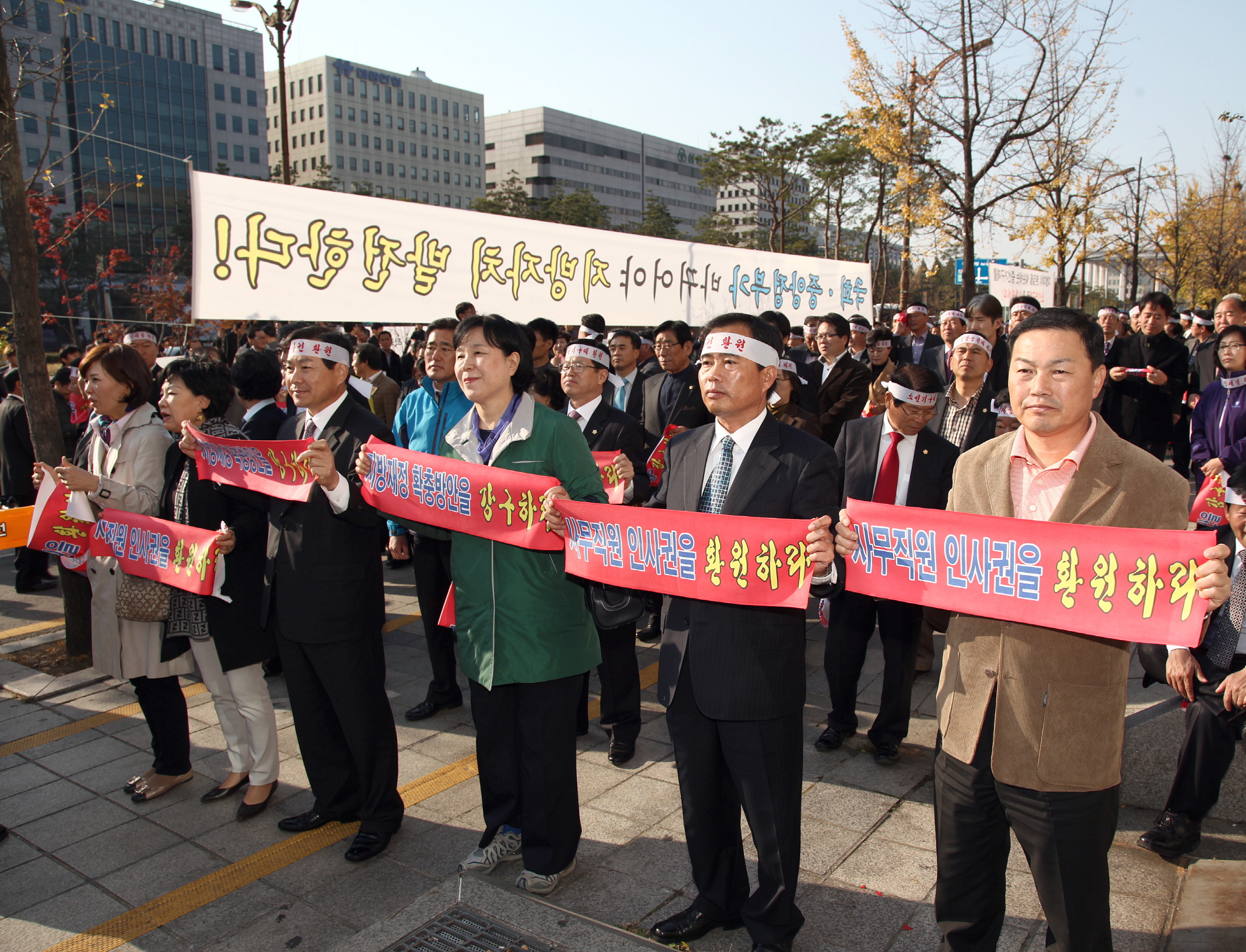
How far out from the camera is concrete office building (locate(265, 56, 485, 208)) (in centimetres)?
10119

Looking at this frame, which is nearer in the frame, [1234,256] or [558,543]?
[558,543]

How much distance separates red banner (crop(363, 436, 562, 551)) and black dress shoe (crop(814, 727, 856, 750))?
215 centimetres

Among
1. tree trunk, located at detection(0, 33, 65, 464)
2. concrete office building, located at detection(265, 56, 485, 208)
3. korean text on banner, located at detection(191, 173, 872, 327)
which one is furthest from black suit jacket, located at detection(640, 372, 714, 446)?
concrete office building, located at detection(265, 56, 485, 208)

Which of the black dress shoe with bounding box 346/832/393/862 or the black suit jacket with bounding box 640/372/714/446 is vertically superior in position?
the black suit jacket with bounding box 640/372/714/446

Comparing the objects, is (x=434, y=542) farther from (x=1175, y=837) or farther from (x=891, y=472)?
(x=1175, y=837)

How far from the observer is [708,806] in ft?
9.85

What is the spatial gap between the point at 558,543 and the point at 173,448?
227 cm

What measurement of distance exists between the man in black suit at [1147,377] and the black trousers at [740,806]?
7879 millimetres

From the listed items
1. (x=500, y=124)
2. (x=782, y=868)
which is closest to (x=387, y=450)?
(x=782, y=868)

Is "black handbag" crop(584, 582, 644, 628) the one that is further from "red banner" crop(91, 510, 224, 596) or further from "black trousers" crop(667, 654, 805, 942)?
"red banner" crop(91, 510, 224, 596)

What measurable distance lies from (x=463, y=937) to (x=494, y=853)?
690mm

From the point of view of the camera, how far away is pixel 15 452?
8375 mm

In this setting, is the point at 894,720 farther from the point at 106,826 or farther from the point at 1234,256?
the point at 1234,256

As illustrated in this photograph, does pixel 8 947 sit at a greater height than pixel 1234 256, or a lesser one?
lesser
